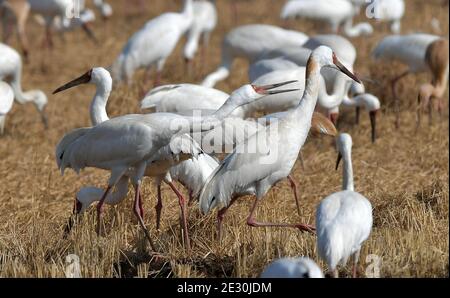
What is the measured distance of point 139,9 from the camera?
1828cm

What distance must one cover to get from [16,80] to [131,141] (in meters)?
4.88

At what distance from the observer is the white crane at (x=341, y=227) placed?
509cm

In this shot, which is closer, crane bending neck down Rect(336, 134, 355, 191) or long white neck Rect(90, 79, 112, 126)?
crane bending neck down Rect(336, 134, 355, 191)

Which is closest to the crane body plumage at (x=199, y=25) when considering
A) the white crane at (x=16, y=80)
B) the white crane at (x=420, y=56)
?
the white crane at (x=420, y=56)

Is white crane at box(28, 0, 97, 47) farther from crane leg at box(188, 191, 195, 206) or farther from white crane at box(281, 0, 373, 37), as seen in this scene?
crane leg at box(188, 191, 195, 206)

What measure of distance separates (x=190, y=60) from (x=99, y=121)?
6062 mm

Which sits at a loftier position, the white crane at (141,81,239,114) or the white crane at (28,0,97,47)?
the white crane at (28,0,97,47)

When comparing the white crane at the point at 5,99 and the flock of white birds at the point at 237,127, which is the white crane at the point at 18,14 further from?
the white crane at the point at 5,99

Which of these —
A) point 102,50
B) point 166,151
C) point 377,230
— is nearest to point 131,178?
point 166,151

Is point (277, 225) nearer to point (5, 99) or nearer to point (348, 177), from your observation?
point (348, 177)

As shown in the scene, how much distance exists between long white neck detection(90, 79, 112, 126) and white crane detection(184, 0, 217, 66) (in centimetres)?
600

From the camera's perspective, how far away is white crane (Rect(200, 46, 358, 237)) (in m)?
6.28

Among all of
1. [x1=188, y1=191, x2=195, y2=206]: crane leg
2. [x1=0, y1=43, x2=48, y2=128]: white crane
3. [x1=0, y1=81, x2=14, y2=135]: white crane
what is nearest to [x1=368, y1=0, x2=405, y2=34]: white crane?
[x1=0, y1=43, x2=48, y2=128]: white crane
